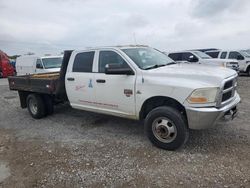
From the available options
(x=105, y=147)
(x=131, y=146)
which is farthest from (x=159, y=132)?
(x=105, y=147)

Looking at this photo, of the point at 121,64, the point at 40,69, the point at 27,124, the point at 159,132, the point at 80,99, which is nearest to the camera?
the point at 159,132

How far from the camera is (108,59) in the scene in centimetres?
489

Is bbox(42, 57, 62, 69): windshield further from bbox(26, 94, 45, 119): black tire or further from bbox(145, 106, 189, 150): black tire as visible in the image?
bbox(145, 106, 189, 150): black tire

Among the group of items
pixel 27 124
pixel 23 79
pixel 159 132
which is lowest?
pixel 27 124

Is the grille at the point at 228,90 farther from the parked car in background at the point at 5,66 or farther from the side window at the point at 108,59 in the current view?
the parked car in background at the point at 5,66

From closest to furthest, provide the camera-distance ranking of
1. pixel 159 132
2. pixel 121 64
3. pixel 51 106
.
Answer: pixel 159 132
pixel 121 64
pixel 51 106

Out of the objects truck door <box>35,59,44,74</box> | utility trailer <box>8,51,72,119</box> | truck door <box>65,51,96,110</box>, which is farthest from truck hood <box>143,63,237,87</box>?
truck door <box>35,59,44,74</box>

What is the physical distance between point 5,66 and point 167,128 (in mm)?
20935

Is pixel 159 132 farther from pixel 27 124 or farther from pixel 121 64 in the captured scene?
pixel 27 124

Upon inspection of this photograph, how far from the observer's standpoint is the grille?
386cm

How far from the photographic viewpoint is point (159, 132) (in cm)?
414

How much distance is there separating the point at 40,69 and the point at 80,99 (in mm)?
9081

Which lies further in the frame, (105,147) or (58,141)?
(58,141)

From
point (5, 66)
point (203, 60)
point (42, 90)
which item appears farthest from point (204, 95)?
point (5, 66)
